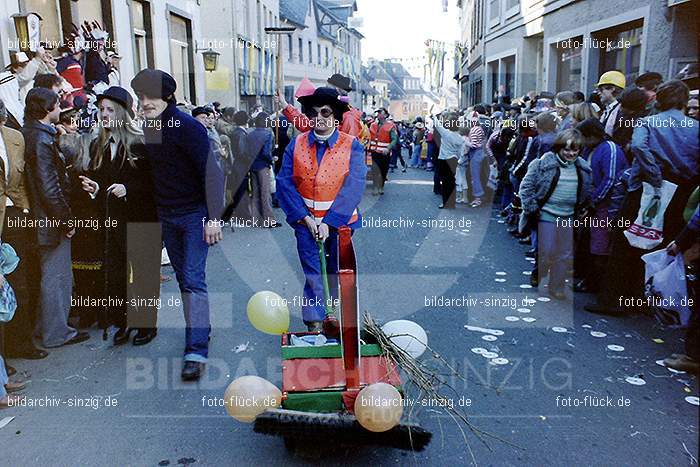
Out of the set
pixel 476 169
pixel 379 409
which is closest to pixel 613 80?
pixel 476 169

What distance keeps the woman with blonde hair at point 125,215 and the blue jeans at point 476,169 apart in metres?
8.06

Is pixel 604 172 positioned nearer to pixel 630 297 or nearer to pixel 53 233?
pixel 630 297

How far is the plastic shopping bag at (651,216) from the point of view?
15.6 ft

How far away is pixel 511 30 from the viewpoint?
736 inches

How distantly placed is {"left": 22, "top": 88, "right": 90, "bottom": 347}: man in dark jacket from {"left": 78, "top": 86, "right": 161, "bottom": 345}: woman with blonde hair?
0.30m

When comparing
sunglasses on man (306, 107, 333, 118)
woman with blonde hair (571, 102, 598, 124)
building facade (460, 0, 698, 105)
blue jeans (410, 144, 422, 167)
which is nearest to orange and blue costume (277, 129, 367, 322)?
sunglasses on man (306, 107, 333, 118)

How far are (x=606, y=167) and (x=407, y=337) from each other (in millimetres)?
3280

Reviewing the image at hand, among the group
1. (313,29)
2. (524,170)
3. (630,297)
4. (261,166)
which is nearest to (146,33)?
(261,166)

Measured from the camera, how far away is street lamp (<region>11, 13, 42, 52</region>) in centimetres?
797

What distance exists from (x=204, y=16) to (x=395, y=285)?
21311 millimetres

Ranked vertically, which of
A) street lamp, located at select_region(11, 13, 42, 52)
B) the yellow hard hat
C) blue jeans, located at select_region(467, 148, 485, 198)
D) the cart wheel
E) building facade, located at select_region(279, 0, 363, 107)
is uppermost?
building facade, located at select_region(279, 0, 363, 107)

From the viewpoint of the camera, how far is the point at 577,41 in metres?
12.8

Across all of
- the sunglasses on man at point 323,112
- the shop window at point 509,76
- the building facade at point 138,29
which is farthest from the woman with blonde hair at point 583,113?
the shop window at point 509,76

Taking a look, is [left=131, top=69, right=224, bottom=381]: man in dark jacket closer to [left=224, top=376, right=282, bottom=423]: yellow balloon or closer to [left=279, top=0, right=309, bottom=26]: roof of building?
[left=224, top=376, right=282, bottom=423]: yellow balloon
